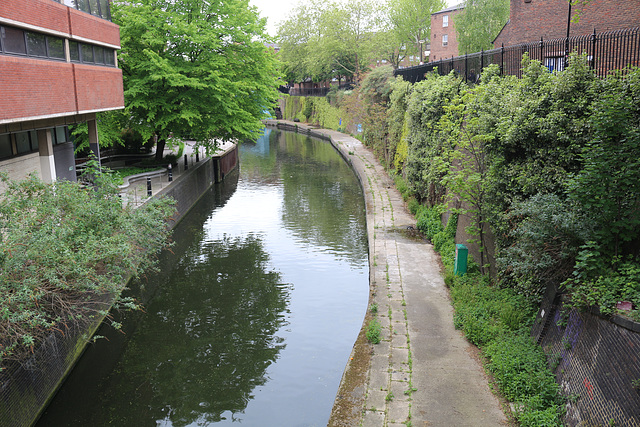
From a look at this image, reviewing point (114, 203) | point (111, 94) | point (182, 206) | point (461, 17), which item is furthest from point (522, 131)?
point (461, 17)

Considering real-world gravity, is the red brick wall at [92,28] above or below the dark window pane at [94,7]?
below

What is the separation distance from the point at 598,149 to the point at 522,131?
88.4 inches

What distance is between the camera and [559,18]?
2786 cm

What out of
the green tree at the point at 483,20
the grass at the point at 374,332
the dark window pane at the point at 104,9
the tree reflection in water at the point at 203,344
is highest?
the green tree at the point at 483,20

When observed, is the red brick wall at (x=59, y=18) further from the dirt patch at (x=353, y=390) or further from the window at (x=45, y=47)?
the dirt patch at (x=353, y=390)

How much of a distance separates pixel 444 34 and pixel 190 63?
44.6 metres

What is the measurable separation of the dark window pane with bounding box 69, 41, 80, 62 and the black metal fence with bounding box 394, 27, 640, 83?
12685mm

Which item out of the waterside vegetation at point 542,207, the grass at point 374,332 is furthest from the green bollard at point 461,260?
the grass at point 374,332

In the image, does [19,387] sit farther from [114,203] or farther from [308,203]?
[308,203]

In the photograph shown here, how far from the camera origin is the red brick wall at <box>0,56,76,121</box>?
12.6 meters

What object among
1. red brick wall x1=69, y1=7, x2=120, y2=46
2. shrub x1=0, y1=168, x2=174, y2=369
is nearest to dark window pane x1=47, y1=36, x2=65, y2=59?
red brick wall x1=69, y1=7, x2=120, y2=46

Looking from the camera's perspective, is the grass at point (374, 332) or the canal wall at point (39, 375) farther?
the grass at point (374, 332)

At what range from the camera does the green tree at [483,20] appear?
154 feet

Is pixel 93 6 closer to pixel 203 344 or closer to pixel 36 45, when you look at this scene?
pixel 36 45
